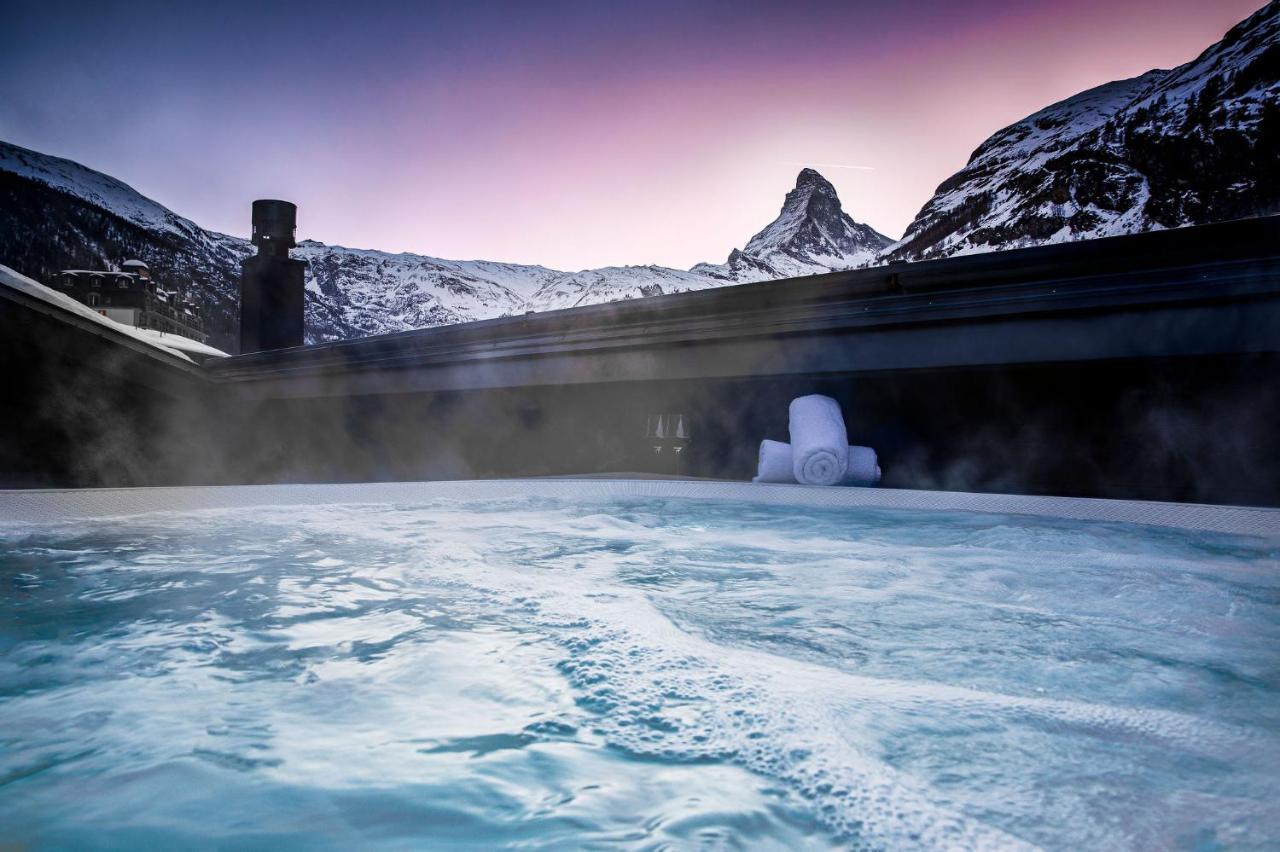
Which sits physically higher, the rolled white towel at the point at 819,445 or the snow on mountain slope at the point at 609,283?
the snow on mountain slope at the point at 609,283

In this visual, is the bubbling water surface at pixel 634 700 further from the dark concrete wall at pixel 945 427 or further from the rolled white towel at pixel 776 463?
the rolled white towel at pixel 776 463

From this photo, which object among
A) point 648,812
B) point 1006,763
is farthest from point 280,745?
point 1006,763

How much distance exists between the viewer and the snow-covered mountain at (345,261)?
3862cm

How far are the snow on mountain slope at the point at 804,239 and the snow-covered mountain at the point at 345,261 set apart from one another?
0.51 ft

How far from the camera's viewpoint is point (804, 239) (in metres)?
69.9

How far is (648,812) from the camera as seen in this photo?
874 mm

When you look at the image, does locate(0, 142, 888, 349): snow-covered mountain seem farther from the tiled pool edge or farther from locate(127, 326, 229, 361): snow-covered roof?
the tiled pool edge

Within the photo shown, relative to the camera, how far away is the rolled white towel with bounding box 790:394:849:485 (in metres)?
3.97

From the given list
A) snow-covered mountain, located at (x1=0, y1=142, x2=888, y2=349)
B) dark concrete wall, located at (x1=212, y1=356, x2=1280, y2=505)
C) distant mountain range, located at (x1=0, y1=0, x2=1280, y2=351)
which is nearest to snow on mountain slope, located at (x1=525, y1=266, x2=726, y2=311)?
snow-covered mountain, located at (x1=0, y1=142, x2=888, y2=349)

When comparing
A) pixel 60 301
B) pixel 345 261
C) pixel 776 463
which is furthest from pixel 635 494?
pixel 345 261

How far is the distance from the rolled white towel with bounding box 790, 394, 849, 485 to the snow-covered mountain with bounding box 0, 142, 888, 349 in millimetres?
25237

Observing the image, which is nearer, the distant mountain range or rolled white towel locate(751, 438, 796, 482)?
rolled white towel locate(751, 438, 796, 482)

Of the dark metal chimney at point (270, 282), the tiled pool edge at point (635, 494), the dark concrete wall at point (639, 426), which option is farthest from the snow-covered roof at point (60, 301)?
the tiled pool edge at point (635, 494)

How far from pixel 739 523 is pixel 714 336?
144 cm
